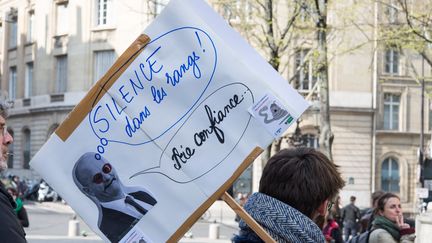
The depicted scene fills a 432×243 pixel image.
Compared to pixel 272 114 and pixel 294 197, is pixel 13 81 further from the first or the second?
pixel 294 197

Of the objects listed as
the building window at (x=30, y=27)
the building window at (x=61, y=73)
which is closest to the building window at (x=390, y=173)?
the building window at (x=61, y=73)

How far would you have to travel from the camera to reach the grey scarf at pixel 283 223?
3000 mm

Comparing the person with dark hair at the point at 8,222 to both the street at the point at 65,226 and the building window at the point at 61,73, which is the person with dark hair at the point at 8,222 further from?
the building window at the point at 61,73

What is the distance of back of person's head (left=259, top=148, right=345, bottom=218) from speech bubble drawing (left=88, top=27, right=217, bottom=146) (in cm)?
57

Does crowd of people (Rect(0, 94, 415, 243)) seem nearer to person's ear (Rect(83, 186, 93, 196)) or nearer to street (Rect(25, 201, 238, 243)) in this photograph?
person's ear (Rect(83, 186, 93, 196))

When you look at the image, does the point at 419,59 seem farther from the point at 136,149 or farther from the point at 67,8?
the point at 136,149

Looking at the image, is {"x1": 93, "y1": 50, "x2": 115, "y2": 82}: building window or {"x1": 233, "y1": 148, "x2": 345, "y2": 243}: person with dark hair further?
{"x1": 93, "y1": 50, "x2": 115, "y2": 82}: building window

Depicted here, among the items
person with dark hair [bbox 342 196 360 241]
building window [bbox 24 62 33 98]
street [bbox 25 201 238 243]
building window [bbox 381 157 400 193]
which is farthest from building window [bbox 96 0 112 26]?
person with dark hair [bbox 342 196 360 241]

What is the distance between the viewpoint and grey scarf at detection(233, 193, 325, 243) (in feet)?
9.84

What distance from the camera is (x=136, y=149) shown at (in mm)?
3650

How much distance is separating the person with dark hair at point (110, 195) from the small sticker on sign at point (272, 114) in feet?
1.92

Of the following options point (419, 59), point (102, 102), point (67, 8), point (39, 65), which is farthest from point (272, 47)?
point (39, 65)

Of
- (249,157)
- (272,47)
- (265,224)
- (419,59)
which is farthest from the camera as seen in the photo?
(419,59)

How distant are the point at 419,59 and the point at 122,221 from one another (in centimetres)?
4272
